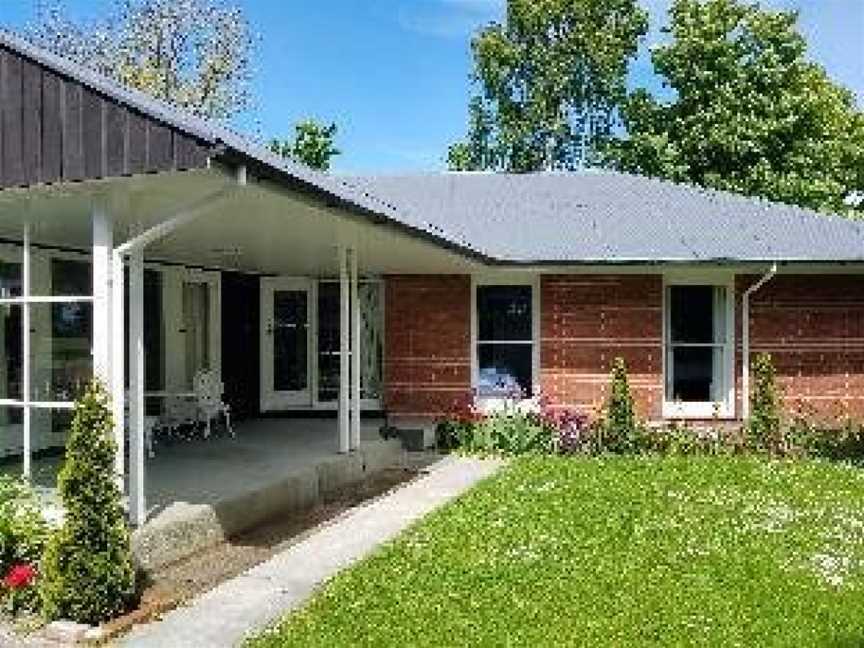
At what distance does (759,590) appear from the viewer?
24.6ft

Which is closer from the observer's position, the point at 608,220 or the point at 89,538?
the point at 89,538

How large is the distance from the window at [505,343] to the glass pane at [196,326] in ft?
14.5

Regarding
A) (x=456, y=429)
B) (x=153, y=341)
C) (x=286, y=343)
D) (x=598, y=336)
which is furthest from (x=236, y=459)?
(x=598, y=336)

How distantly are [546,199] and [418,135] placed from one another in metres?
24.9

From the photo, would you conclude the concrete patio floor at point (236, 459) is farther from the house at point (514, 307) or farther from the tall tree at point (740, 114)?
the tall tree at point (740, 114)

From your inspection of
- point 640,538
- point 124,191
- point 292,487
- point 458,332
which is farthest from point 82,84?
point 458,332

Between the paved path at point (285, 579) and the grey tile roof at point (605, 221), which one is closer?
the paved path at point (285, 579)

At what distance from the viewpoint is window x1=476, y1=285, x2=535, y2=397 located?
57.7 feet

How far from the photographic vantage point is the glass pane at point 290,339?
60.3ft

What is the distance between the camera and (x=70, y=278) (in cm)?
1240

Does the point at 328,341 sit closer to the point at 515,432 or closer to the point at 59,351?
the point at 515,432

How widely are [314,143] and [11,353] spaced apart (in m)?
29.1

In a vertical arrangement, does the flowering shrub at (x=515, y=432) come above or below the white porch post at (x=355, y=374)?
below

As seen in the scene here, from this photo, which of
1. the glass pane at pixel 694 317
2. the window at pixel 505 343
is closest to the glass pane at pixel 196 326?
the window at pixel 505 343
